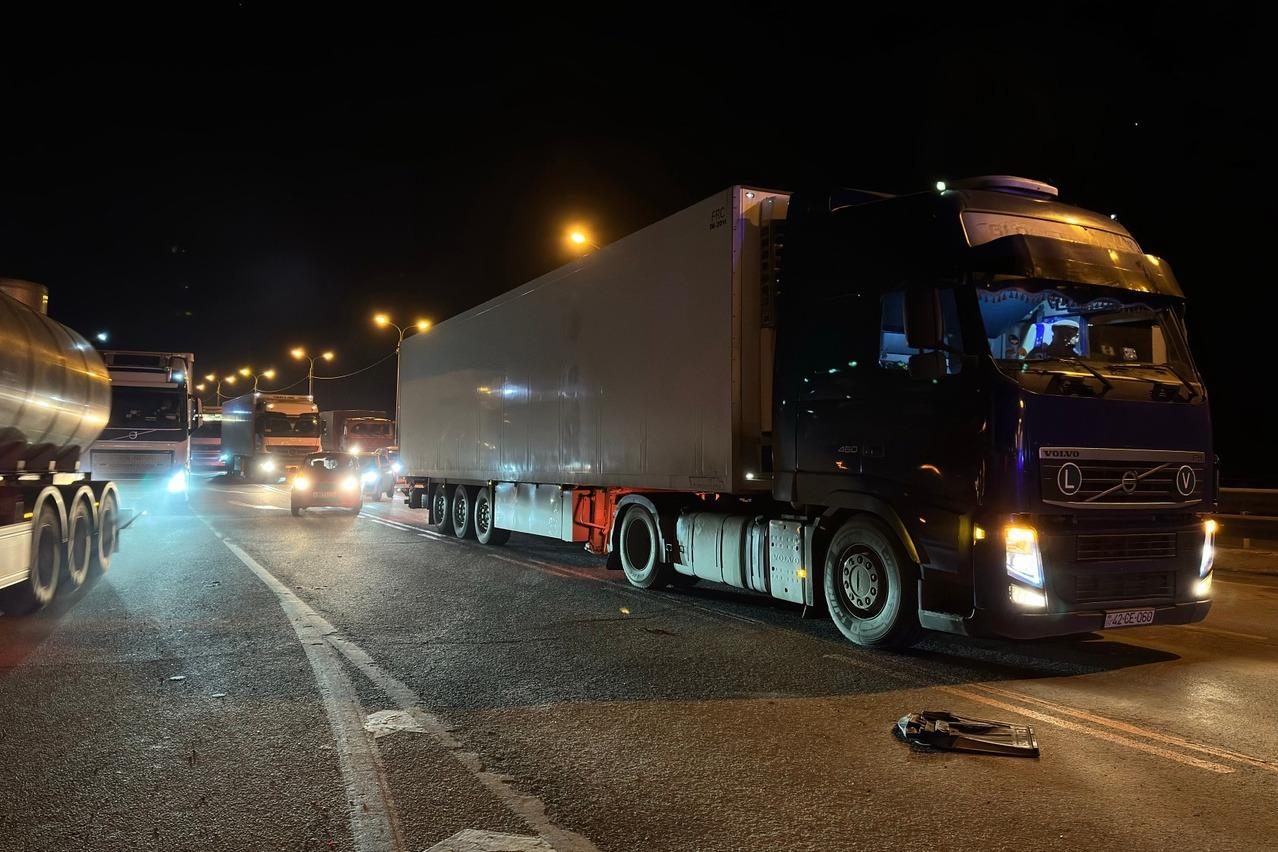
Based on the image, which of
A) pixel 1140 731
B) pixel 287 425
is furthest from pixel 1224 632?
pixel 287 425

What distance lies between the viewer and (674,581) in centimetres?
1095

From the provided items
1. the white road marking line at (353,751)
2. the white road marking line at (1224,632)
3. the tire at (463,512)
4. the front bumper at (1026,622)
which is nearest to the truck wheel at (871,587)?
the front bumper at (1026,622)

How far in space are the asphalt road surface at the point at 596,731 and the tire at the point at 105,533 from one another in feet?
7.56

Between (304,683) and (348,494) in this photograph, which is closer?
(304,683)

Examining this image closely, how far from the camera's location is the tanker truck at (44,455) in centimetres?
848

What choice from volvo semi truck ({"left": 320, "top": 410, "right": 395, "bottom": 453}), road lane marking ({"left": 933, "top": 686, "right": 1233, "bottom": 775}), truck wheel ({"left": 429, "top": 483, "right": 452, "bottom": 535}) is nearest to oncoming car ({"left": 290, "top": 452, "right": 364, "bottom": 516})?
truck wheel ({"left": 429, "top": 483, "right": 452, "bottom": 535})

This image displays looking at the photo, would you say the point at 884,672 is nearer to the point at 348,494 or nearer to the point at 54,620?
the point at 54,620

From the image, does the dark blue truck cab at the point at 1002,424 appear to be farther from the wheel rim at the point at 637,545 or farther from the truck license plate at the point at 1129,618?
the wheel rim at the point at 637,545

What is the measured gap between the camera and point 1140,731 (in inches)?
202

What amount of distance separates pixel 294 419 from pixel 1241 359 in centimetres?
3995

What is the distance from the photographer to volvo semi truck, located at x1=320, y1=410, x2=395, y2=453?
137 ft

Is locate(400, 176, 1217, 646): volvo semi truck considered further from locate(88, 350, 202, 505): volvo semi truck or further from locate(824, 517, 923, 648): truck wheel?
locate(88, 350, 202, 505): volvo semi truck

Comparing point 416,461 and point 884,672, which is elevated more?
point 416,461

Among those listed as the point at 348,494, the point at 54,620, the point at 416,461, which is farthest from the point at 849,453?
the point at 348,494
